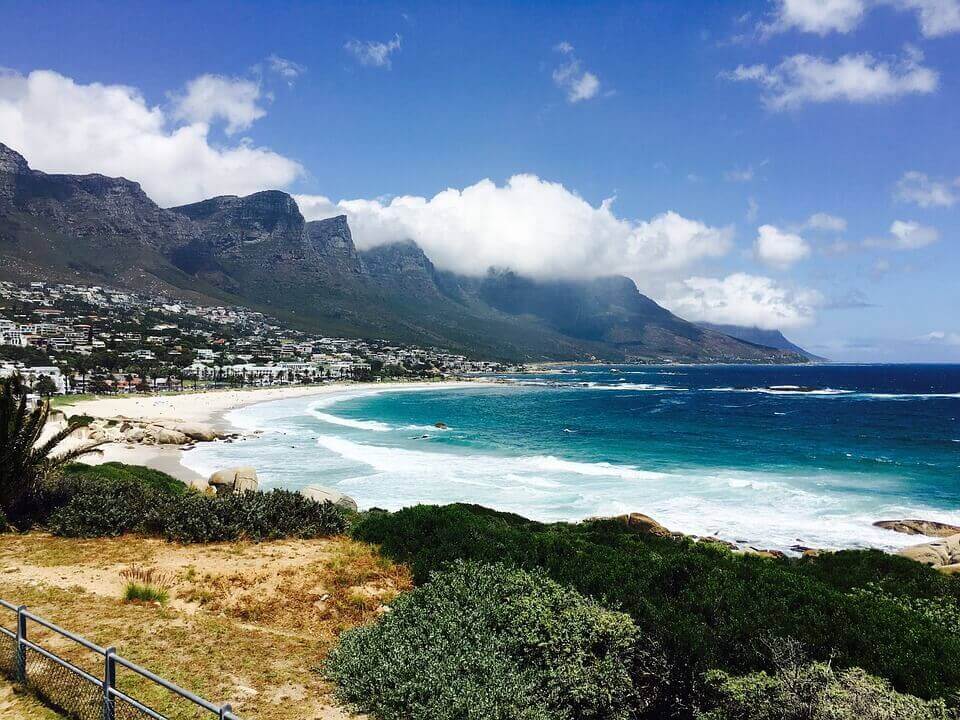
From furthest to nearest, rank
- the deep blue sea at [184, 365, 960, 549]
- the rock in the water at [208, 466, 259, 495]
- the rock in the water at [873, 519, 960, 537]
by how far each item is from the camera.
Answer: the deep blue sea at [184, 365, 960, 549]
the rock in the water at [873, 519, 960, 537]
the rock in the water at [208, 466, 259, 495]

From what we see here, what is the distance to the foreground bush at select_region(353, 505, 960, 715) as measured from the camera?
660 cm

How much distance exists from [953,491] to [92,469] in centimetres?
4459

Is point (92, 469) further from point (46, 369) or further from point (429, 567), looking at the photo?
point (46, 369)

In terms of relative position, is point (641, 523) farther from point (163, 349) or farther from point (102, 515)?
point (163, 349)

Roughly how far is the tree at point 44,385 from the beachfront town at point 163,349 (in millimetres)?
135

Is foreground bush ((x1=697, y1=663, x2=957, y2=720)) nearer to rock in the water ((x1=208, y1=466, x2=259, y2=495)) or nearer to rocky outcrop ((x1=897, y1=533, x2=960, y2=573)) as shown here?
rocky outcrop ((x1=897, y1=533, x2=960, y2=573))

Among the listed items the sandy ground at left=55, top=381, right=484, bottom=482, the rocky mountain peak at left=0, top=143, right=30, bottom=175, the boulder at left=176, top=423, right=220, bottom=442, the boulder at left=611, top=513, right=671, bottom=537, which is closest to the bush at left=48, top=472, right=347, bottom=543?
the sandy ground at left=55, top=381, right=484, bottom=482

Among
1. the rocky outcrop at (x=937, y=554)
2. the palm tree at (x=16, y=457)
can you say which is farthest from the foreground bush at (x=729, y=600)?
the palm tree at (x=16, y=457)

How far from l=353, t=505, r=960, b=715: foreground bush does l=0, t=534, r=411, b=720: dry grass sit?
1688 millimetres

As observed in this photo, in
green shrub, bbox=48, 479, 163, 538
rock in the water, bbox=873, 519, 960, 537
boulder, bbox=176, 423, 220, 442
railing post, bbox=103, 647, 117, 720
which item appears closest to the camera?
railing post, bbox=103, 647, 117, 720

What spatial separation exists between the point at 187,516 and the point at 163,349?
131 meters

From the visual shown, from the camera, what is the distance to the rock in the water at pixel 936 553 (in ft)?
56.6

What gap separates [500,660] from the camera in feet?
21.7

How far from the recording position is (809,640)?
6.90 meters
